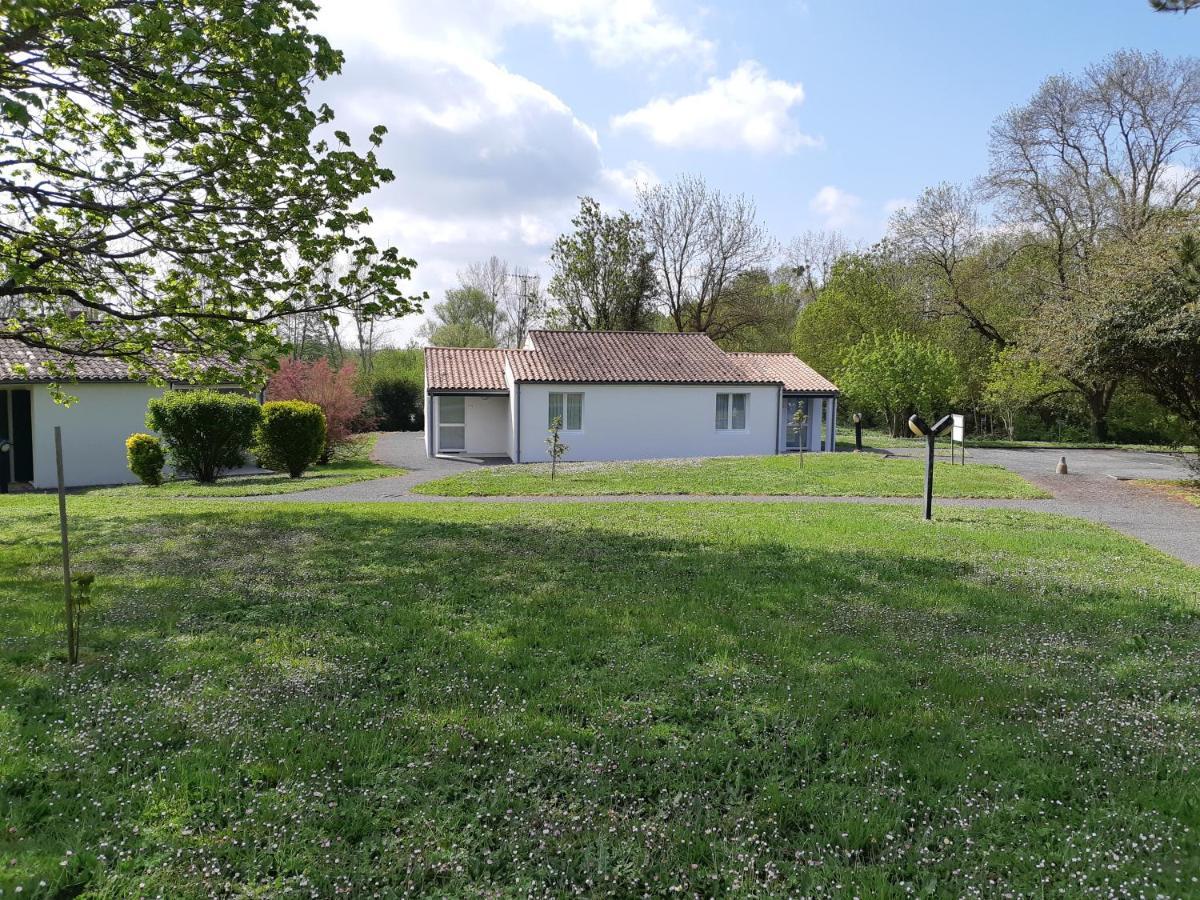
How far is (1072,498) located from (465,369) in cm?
1979

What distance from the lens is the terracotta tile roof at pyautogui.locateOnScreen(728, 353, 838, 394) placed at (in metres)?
27.7

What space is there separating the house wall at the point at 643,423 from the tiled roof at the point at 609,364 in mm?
384

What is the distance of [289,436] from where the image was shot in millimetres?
19031

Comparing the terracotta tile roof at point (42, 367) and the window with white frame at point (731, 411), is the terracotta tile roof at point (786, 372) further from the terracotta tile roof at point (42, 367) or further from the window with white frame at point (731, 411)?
the terracotta tile roof at point (42, 367)

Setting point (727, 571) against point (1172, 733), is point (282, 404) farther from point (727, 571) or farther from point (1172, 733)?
point (1172, 733)

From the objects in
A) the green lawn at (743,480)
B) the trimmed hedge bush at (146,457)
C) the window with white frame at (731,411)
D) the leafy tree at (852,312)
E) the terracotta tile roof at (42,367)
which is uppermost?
the leafy tree at (852,312)

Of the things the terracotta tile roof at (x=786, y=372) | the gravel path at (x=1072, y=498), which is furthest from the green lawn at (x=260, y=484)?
the terracotta tile roof at (x=786, y=372)

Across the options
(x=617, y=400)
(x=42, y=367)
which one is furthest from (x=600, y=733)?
(x=617, y=400)

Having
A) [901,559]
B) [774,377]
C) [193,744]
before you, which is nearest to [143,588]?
[193,744]

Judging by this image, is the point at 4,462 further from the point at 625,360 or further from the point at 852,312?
the point at 852,312

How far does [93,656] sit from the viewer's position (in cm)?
485

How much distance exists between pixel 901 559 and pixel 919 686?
4012 millimetres

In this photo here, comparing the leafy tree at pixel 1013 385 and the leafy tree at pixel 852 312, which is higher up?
the leafy tree at pixel 852 312

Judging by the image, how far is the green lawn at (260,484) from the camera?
616 inches
